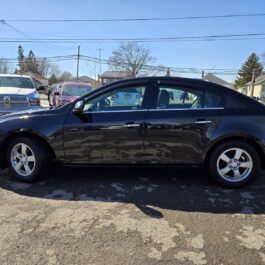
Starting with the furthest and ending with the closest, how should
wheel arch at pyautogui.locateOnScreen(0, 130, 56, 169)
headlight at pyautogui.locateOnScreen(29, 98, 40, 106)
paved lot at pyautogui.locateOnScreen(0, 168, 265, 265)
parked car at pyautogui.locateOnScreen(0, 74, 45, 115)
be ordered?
headlight at pyautogui.locateOnScreen(29, 98, 40, 106) → parked car at pyautogui.locateOnScreen(0, 74, 45, 115) → wheel arch at pyautogui.locateOnScreen(0, 130, 56, 169) → paved lot at pyautogui.locateOnScreen(0, 168, 265, 265)

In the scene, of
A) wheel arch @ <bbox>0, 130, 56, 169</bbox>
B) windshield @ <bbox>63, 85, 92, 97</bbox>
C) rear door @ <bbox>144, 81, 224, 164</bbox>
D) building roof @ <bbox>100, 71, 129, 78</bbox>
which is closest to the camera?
rear door @ <bbox>144, 81, 224, 164</bbox>

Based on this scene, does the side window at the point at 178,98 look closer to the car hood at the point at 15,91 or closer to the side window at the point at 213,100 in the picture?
the side window at the point at 213,100

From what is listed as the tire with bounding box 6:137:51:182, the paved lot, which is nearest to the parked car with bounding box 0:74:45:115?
the paved lot

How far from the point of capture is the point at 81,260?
292 centimetres

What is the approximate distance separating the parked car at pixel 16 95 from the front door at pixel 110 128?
5.89m

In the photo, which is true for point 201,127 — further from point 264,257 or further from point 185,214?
point 264,257

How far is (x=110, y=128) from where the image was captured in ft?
15.4

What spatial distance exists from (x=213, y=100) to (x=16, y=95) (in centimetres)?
717

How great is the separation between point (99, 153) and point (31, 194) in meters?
1.08

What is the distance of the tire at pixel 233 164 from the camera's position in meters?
4.70

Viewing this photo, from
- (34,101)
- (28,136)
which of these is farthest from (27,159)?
(34,101)

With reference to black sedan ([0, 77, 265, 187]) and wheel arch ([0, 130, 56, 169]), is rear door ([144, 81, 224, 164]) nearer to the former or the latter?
black sedan ([0, 77, 265, 187])

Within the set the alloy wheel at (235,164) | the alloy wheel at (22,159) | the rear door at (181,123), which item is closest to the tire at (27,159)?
the alloy wheel at (22,159)

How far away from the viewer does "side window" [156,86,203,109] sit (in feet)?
15.7
